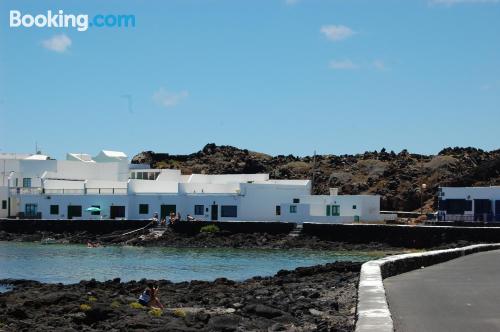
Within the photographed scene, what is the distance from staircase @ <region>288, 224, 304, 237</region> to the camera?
56.4m

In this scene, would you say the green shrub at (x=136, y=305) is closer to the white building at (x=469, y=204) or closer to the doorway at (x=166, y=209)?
the white building at (x=469, y=204)

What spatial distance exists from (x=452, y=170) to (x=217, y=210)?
37.2m

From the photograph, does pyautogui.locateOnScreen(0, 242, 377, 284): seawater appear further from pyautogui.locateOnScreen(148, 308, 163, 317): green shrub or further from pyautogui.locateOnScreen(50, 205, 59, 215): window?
pyautogui.locateOnScreen(148, 308, 163, 317): green shrub

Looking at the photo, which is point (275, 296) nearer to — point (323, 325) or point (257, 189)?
point (323, 325)

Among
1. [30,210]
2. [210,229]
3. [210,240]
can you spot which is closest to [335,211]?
[210,229]

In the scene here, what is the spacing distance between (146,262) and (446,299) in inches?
1213

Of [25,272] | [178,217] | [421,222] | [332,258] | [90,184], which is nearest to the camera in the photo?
[25,272]

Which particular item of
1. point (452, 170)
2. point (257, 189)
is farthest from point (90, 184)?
point (452, 170)

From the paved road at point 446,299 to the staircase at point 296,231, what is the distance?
3431 centimetres

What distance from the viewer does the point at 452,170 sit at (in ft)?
295

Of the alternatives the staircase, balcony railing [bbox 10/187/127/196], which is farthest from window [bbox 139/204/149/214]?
the staircase

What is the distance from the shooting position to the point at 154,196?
6531cm

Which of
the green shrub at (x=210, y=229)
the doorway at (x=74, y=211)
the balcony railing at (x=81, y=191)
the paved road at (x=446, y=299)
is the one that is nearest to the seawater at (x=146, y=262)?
the green shrub at (x=210, y=229)

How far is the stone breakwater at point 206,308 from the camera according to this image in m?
14.9
